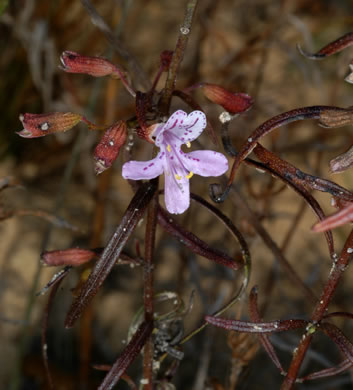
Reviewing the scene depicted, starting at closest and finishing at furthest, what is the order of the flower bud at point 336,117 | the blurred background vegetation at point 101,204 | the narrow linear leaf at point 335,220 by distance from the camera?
1. the narrow linear leaf at point 335,220
2. the flower bud at point 336,117
3. the blurred background vegetation at point 101,204

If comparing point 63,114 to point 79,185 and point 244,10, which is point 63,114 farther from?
point 244,10

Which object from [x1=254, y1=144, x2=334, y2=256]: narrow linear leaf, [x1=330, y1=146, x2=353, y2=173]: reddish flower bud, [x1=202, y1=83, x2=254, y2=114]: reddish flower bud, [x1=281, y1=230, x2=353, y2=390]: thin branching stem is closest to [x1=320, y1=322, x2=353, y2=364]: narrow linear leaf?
[x1=281, y1=230, x2=353, y2=390]: thin branching stem

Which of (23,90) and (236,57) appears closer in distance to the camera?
(236,57)

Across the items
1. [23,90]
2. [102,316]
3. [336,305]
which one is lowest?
[102,316]

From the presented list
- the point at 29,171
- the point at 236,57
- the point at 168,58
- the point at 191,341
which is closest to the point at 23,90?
the point at 29,171

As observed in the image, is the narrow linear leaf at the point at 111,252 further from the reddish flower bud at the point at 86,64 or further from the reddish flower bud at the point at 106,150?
the reddish flower bud at the point at 86,64

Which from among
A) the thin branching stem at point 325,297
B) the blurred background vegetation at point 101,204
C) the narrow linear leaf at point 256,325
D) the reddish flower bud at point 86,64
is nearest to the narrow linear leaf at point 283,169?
the thin branching stem at point 325,297

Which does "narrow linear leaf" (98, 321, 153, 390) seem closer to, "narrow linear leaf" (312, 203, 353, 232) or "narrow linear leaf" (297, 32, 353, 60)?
"narrow linear leaf" (312, 203, 353, 232)
